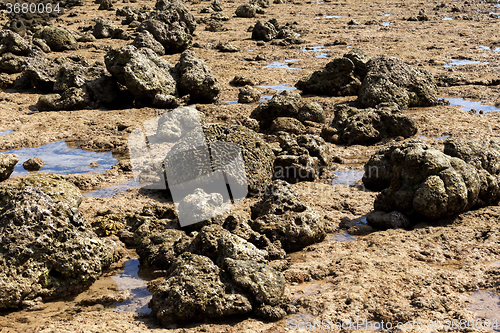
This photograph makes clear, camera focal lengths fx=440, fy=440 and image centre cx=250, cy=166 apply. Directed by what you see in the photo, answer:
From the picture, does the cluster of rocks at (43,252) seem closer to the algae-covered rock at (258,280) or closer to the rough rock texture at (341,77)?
the algae-covered rock at (258,280)

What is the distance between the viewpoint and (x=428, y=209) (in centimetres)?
621

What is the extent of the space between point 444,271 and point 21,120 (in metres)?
10.2

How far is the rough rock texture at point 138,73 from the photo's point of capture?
11.4m

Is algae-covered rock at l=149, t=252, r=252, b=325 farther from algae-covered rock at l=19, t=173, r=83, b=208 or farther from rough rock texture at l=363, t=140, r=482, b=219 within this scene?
rough rock texture at l=363, t=140, r=482, b=219

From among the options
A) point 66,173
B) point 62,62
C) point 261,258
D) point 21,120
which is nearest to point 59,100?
point 21,120

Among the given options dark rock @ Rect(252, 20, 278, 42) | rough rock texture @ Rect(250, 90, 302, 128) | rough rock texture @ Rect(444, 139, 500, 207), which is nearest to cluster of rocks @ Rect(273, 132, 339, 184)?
rough rock texture @ Rect(250, 90, 302, 128)

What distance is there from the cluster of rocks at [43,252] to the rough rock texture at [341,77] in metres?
9.12

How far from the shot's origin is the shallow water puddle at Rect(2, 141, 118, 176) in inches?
343

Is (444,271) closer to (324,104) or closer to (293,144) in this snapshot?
(293,144)

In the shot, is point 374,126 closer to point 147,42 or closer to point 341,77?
point 341,77

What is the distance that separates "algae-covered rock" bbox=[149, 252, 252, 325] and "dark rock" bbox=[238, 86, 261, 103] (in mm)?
8270

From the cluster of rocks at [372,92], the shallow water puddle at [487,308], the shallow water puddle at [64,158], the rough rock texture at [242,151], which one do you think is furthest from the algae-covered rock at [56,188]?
the cluster of rocks at [372,92]

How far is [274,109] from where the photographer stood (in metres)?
10.6

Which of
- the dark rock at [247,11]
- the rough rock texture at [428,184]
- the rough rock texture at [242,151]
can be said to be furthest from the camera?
the dark rock at [247,11]
